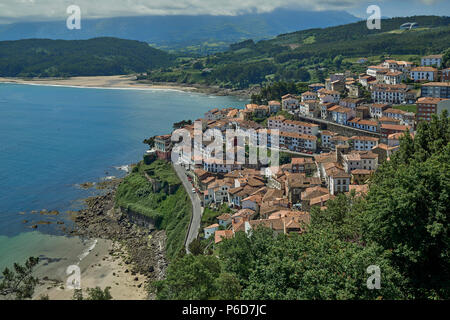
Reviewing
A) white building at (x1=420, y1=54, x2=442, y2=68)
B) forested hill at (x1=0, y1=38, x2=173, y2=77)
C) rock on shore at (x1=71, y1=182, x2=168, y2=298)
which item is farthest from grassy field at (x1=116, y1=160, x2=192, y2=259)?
forested hill at (x1=0, y1=38, x2=173, y2=77)

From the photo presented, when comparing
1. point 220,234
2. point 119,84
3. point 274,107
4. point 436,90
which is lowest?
point 220,234

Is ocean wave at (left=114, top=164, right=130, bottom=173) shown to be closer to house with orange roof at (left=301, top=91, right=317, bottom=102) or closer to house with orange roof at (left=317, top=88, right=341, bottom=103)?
house with orange roof at (left=301, top=91, right=317, bottom=102)

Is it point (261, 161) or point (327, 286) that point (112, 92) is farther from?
point (327, 286)

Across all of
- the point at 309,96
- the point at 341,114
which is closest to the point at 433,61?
the point at 309,96

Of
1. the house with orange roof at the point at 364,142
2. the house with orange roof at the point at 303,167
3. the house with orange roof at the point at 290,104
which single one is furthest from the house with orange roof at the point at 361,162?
the house with orange roof at the point at 290,104

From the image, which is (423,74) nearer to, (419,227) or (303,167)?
(303,167)

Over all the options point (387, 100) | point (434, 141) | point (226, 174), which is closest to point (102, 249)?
point (226, 174)
